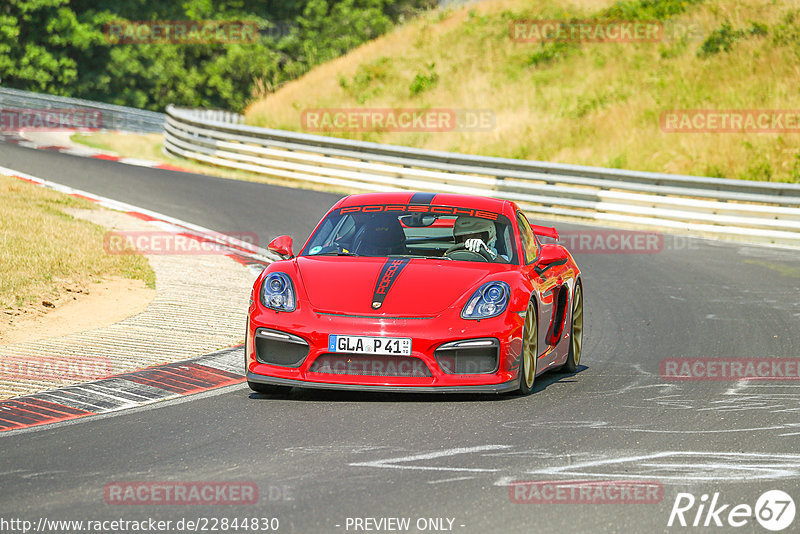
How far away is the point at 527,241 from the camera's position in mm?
8938

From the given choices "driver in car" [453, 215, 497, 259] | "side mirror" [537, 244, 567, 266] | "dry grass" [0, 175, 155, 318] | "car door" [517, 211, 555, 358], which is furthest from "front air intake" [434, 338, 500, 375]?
"dry grass" [0, 175, 155, 318]

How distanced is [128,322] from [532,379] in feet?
13.9

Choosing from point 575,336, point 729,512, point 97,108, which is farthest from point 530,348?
point 97,108

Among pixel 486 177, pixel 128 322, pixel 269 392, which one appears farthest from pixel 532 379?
pixel 486 177

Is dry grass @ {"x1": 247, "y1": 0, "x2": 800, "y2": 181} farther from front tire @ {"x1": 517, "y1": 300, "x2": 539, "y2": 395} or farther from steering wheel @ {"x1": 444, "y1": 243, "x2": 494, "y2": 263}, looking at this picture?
front tire @ {"x1": 517, "y1": 300, "x2": 539, "y2": 395}

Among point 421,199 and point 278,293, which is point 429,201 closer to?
point 421,199

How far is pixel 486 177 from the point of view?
2239cm

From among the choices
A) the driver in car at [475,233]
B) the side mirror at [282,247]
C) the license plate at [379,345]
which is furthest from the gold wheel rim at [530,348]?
the side mirror at [282,247]

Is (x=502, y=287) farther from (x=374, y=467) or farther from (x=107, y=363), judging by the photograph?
(x=107, y=363)

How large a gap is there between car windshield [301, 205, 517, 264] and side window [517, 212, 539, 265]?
6.1 inches

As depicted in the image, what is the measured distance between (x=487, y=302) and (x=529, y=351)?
0.52m

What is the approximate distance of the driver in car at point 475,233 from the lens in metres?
8.54

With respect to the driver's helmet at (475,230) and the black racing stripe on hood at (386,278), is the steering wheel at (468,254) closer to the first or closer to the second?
the driver's helmet at (475,230)

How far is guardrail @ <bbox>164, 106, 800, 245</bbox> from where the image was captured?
19.3 m
